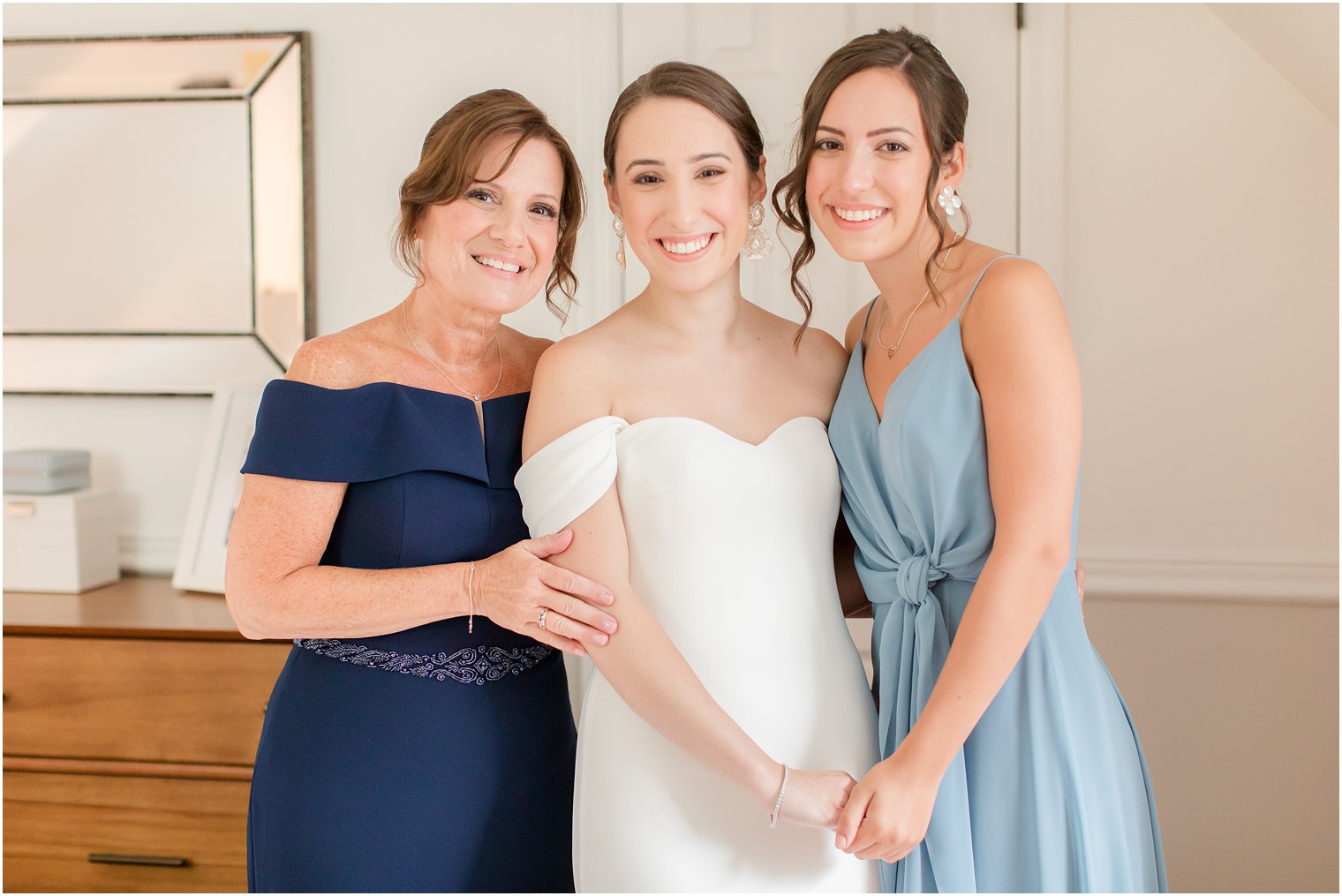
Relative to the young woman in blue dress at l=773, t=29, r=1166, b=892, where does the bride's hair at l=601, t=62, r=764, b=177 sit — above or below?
above

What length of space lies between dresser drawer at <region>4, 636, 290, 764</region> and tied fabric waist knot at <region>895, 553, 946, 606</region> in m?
1.45

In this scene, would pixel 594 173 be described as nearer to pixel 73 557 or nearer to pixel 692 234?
pixel 692 234

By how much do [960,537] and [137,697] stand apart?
190cm

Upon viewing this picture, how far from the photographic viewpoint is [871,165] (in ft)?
4.76

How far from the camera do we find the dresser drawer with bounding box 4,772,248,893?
7.50 ft

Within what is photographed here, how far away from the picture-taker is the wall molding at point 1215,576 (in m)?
2.41

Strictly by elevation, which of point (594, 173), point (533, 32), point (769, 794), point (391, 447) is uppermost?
point (533, 32)

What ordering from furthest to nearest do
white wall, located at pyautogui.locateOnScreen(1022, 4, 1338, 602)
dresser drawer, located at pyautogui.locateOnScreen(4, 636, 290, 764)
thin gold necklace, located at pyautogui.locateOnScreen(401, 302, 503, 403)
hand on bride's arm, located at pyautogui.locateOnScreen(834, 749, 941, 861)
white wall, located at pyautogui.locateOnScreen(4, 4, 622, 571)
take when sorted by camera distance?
1. white wall, located at pyautogui.locateOnScreen(4, 4, 622, 571)
2. white wall, located at pyautogui.locateOnScreen(1022, 4, 1338, 602)
3. dresser drawer, located at pyautogui.locateOnScreen(4, 636, 290, 764)
4. thin gold necklace, located at pyautogui.locateOnScreen(401, 302, 503, 403)
5. hand on bride's arm, located at pyautogui.locateOnScreen(834, 749, 941, 861)

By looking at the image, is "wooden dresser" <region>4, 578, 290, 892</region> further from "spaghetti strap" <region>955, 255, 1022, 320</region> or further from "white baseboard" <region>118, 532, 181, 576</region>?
"spaghetti strap" <region>955, 255, 1022, 320</region>

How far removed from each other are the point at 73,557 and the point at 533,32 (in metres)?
1.82

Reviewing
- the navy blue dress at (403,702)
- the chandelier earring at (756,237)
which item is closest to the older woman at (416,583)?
the navy blue dress at (403,702)

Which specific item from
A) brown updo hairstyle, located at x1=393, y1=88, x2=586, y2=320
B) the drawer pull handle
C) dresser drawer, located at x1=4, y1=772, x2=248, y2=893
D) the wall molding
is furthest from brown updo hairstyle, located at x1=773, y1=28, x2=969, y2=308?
the drawer pull handle

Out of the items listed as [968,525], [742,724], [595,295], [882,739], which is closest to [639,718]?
[742,724]

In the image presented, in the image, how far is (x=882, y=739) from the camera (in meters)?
1.52
